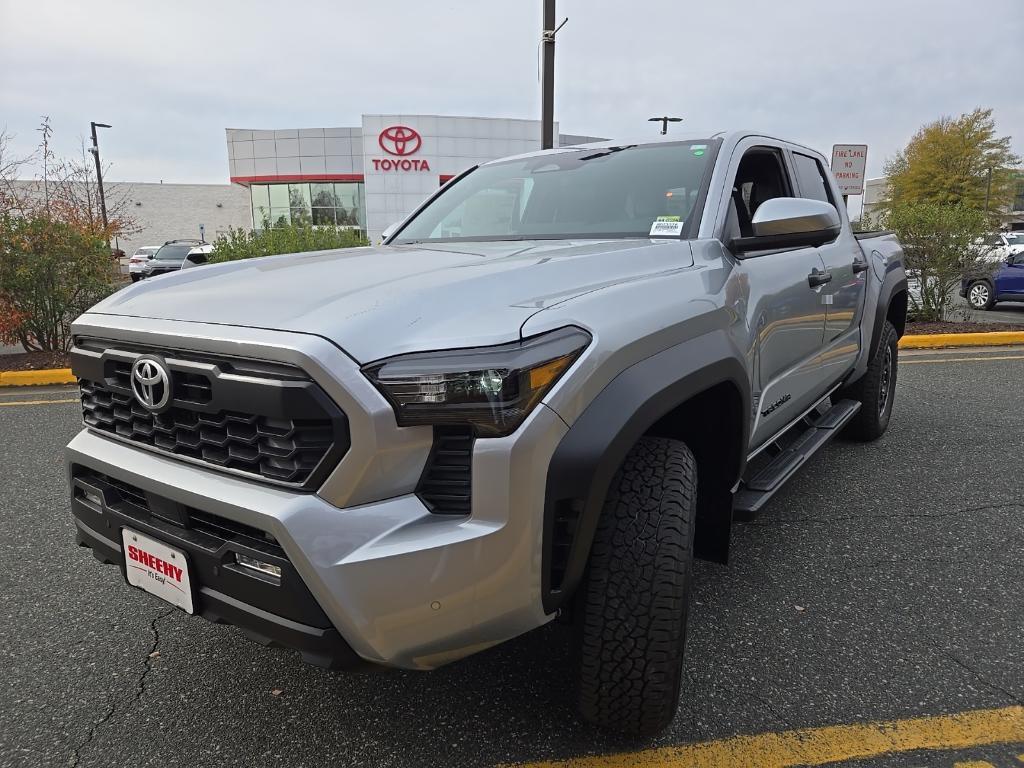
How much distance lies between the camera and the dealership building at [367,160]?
33094 mm

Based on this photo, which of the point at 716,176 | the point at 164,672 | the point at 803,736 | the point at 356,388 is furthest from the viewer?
the point at 716,176

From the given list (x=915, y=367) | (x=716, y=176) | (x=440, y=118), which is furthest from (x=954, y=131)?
(x=716, y=176)

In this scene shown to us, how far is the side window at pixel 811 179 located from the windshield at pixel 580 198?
3.18 ft

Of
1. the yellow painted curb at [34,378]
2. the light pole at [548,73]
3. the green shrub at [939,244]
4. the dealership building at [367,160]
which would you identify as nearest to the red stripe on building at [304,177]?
the dealership building at [367,160]

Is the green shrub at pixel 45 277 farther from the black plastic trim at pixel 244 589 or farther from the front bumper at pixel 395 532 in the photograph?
the front bumper at pixel 395 532

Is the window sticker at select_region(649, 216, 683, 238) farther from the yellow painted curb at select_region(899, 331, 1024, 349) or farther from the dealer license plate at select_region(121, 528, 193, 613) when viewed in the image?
the yellow painted curb at select_region(899, 331, 1024, 349)

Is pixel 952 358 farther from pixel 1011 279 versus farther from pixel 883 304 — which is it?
pixel 1011 279

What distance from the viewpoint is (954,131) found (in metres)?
41.3

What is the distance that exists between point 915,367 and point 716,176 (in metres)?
5.96

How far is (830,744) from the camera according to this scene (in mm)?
1938

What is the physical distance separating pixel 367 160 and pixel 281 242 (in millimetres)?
24846

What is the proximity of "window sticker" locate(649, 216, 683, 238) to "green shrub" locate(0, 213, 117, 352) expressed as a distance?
795 cm

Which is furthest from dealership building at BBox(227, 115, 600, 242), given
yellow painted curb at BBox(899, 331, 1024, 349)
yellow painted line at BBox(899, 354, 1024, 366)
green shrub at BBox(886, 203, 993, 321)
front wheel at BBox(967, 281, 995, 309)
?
yellow painted line at BBox(899, 354, 1024, 366)

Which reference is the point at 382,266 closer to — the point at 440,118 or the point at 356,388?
the point at 356,388
